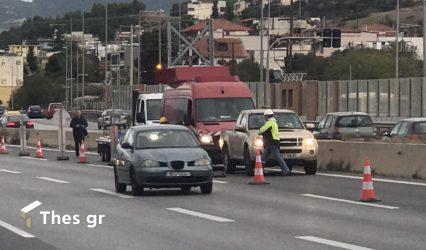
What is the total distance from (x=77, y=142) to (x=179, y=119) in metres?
11.2

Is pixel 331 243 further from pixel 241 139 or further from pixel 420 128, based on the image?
pixel 420 128

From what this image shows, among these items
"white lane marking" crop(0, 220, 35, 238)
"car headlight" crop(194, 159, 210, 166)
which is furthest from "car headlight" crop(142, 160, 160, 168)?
"white lane marking" crop(0, 220, 35, 238)

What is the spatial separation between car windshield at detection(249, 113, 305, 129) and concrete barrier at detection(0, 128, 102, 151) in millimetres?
21105

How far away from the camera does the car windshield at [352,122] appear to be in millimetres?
41062

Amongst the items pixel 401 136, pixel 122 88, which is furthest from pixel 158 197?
pixel 122 88

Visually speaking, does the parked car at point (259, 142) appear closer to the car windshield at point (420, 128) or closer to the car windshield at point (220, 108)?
the car windshield at point (220, 108)

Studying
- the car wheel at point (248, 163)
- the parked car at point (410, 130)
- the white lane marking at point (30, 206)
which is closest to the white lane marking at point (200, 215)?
the white lane marking at point (30, 206)

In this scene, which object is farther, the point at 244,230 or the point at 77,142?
the point at 77,142

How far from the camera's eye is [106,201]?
20.9 metres

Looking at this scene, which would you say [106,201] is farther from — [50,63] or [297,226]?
[50,63]

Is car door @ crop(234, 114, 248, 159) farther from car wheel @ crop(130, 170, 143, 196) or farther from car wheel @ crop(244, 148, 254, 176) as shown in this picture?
car wheel @ crop(130, 170, 143, 196)

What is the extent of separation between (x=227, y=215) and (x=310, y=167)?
1173 cm

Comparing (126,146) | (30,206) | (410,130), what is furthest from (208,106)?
(30,206)

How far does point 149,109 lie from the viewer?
3706 centimetres
